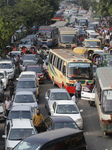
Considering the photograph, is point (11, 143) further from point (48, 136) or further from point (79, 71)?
point (79, 71)

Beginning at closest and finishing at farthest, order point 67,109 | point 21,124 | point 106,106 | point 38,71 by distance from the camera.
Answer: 1. point 21,124
2. point 106,106
3. point 67,109
4. point 38,71

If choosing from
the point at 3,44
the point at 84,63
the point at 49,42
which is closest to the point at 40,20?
the point at 49,42

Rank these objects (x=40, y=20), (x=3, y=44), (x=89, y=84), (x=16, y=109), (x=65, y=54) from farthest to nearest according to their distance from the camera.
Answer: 1. (x=40, y=20)
2. (x=3, y=44)
3. (x=65, y=54)
4. (x=89, y=84)
5. (x=16, y=109)

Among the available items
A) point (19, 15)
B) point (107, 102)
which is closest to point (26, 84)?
point (107, 102)

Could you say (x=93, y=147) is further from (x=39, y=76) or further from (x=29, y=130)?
(x=39, y=76)

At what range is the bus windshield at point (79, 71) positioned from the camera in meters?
27.8

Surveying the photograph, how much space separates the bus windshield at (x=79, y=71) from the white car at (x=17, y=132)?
10.7 metres

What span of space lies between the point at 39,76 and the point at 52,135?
20789 mm

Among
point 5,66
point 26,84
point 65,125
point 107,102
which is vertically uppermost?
point 107,102

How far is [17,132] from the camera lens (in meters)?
16.7

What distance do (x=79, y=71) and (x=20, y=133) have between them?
11.7 m

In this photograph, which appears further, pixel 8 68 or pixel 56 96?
pixel 8 68

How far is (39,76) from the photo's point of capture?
33.5 metres

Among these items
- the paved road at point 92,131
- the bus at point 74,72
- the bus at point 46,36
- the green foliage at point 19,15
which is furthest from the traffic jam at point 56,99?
the bus at point 46,36
